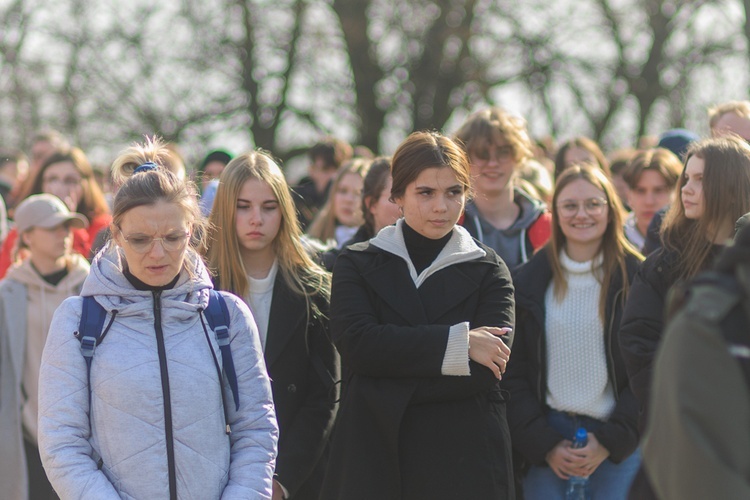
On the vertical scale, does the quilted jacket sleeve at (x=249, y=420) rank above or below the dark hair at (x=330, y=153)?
below

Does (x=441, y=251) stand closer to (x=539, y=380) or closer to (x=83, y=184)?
(x=539, y=380)

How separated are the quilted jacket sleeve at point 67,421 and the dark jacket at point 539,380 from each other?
2212mm

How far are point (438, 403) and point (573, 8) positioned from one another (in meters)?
15.8

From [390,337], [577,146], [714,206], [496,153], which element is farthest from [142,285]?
[577,146]

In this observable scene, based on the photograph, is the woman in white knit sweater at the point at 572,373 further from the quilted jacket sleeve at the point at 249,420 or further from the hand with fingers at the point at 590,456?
the quilted jacket sleeve at the point at 249,420

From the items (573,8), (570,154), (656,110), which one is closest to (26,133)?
(573,8)

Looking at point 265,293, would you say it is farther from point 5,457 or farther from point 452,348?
point 5,457

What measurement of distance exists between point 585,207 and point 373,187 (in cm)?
Answer: 109

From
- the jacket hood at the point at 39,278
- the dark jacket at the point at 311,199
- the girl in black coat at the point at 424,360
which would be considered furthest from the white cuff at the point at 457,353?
the dark jacket at the point at 311,199

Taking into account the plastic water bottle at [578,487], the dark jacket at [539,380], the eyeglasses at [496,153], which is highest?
the eyeglasses at [496,153]

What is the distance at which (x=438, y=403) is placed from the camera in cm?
430

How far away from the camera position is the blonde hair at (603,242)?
5.35 m

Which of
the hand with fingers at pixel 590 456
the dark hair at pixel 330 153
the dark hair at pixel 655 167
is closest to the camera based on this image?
the hand with fingers at pixel 590 456

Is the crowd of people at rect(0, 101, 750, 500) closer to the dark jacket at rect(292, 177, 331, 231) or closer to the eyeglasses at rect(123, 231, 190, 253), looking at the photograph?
the eyeglasses at rect(123, 231, 190, 253)
